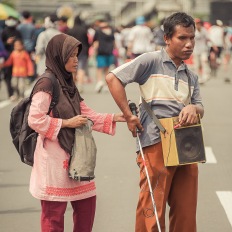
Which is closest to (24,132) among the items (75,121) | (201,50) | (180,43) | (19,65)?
(75,121)

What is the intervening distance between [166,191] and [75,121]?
0.75m

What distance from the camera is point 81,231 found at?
606cm

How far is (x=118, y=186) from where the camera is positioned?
10117 millimetres

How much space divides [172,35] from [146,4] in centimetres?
13099

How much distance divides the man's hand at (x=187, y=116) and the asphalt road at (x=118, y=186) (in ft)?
7.48

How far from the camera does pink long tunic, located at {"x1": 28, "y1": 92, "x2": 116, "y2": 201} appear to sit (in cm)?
587

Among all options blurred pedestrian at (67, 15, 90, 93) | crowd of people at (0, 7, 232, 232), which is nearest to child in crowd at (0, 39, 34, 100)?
blurred pedestrian at (67, 15, 90, 93)

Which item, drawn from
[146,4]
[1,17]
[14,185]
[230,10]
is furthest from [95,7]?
[14,185]

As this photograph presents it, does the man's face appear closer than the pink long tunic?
No

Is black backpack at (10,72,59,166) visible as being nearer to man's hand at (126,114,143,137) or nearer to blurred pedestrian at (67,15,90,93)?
man's hand at (126,114,143,137)

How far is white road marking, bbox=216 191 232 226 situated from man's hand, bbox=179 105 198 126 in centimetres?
260

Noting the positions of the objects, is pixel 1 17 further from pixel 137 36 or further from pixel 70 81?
pixel 70 81

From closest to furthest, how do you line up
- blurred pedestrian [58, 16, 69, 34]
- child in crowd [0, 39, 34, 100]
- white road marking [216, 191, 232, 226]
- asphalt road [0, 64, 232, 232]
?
1. asphalt road [0, 64, 232, 232]
2. white road marking [216, 191, 232, 226]
3. child in crowd [0, 39, 34, 100]
4. blurred pedestrian [58, 16, 69, 34]

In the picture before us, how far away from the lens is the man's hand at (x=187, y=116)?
594 cm
